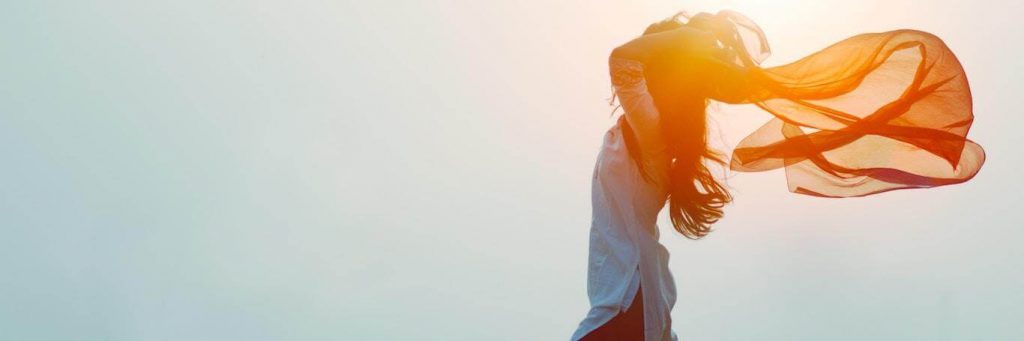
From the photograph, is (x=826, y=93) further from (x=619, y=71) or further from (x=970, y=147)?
(x=619, y=71)

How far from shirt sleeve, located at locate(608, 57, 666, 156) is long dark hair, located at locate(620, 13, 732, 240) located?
0.05 meters

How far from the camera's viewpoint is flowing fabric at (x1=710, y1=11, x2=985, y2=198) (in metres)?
3.58

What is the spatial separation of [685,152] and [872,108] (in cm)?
72

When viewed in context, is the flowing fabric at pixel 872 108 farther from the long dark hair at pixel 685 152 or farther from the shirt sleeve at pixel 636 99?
the shirt sleeve at pixel 636 99

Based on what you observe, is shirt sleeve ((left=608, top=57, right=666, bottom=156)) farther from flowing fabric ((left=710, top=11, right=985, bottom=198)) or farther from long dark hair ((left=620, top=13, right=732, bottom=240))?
flowing fabric ((left=710, top=11, right=985, bottom=198))

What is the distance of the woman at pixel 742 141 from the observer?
3.27 m

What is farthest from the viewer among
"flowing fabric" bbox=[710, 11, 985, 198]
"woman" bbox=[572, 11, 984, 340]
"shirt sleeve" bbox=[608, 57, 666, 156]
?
"flowing fabric" bbox=[710, 11, 985, 198]

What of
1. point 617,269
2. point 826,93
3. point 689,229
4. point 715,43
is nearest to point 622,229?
point 617,269

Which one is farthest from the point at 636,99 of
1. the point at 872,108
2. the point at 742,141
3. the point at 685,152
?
the point at 872,108

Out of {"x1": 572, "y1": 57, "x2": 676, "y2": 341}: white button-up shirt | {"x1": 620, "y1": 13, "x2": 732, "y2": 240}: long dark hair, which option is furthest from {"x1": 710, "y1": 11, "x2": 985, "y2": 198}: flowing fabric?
{"x1": 572, "y1": 57, "x2": 676, "y2": 341}: white button-up shirt

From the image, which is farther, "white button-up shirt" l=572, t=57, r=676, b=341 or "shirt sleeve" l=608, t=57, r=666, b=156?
"white button-up shirt" l=572, t=57, r=676, b=341

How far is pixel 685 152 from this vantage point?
3.35m

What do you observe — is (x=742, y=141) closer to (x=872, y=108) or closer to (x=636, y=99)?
(x=872, y=108)

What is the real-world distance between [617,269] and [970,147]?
1.23 m
